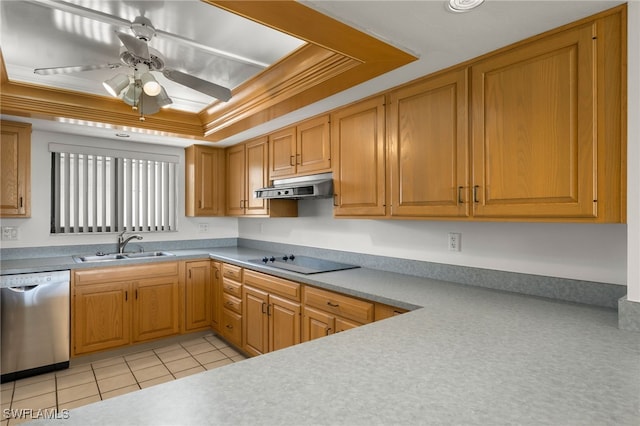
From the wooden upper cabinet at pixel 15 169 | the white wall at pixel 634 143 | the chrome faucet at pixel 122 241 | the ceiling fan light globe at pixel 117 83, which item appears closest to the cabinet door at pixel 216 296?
the chrome faucet at pixel 122 241

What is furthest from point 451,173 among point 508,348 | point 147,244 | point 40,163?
point 40,163

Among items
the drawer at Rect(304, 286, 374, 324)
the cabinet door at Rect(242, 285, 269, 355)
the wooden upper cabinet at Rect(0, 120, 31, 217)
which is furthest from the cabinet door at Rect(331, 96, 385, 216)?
the wooden upper cabinet at Rect(0, 120, 31, 217)

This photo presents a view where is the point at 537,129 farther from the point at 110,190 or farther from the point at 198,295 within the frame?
the point at 110,190

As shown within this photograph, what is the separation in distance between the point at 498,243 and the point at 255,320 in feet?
6.57

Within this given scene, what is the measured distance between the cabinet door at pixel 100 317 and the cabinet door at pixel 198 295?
55 cm

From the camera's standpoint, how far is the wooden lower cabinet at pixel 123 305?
3.08 meters

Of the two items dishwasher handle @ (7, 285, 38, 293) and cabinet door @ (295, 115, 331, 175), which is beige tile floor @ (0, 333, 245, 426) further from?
cabinet door @ (295, 115, 331, 175)

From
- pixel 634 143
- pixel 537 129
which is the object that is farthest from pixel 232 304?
pixel 634 143

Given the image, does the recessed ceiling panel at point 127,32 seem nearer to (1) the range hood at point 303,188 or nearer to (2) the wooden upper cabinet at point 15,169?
(2) the wooden upper cabinet at point 15,169

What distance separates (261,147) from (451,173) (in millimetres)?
2139

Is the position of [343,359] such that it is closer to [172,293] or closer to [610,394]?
[610,394]

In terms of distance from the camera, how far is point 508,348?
3.93ft

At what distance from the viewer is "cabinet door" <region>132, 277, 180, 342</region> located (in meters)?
3.36

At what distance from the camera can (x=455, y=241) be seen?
227 cm
